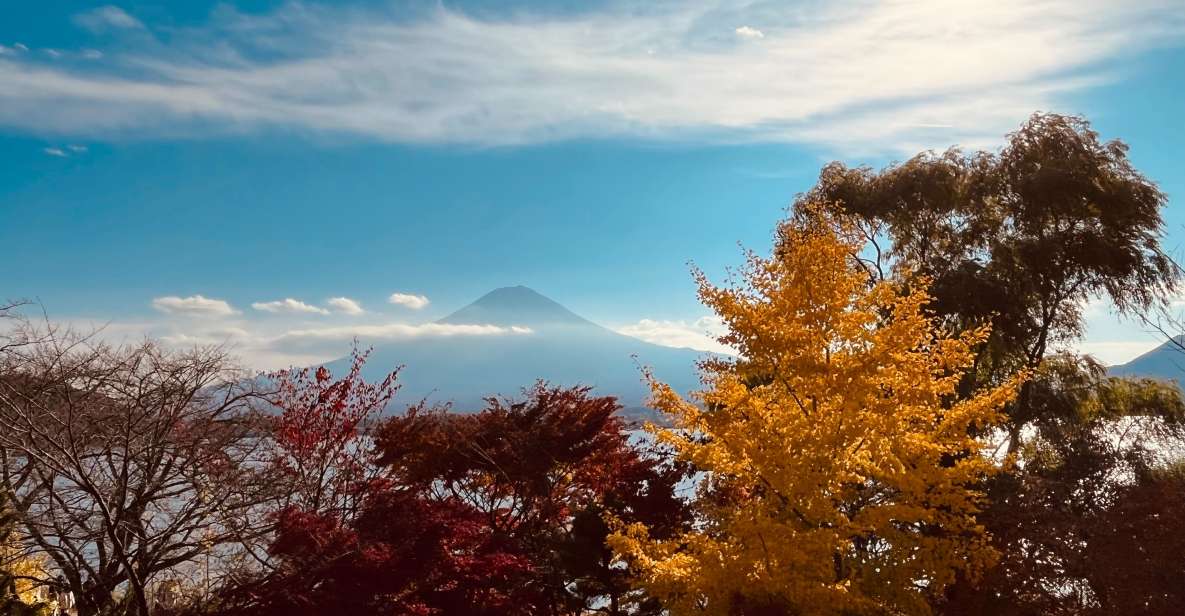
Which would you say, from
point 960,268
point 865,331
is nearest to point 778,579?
point 865,331

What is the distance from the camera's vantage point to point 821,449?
403 inches

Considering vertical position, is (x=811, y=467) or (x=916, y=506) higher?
(x=811, y=467)

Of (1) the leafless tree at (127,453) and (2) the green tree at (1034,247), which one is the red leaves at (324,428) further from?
(2) the green tree at (1034,247)

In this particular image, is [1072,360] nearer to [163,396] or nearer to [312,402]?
[312,402]

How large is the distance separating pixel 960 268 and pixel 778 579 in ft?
41.0

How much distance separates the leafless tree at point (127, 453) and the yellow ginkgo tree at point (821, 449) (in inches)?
225

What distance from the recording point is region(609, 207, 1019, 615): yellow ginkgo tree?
10406mm

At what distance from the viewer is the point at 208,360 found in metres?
11.6

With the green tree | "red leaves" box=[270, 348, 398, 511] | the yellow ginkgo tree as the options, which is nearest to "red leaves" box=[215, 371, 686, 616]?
"red leaves" box=[270, 348, 398, 511]

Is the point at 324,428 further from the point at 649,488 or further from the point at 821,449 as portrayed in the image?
the point at 821,449

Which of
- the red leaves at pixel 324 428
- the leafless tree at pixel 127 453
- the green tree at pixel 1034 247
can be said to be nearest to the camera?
the leafless tree at pixel 127 453

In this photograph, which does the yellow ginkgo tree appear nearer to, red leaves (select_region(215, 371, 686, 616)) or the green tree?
red leaves (select_region(215, 371, 686, 616))

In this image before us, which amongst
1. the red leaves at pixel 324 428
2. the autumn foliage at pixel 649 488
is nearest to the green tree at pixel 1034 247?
the autumn foliage at pixel 649 488

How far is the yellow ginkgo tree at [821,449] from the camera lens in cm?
1041
